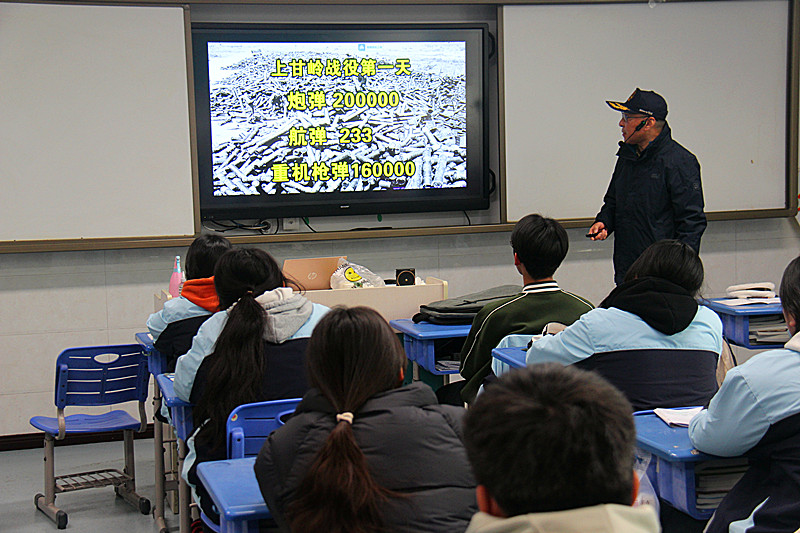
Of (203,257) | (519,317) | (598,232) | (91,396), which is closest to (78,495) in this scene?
(91,396)

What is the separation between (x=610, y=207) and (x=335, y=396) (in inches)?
126

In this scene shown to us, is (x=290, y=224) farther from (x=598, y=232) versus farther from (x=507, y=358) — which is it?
(x=507, y=358)

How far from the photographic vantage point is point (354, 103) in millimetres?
5113

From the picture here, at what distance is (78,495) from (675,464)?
10.0 ft

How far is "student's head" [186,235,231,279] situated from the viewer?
3279 mm

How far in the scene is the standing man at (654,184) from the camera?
4.16 metres

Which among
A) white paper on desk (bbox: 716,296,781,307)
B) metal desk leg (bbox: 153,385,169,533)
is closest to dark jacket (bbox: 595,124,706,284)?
white paper on desk (bbox: 716,296,781,307)

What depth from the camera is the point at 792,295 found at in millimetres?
1853

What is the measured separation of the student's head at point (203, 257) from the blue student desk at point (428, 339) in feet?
2.93

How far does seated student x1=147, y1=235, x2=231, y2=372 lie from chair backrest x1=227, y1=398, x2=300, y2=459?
2.88ft

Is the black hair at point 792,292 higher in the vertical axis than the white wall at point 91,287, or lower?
higher

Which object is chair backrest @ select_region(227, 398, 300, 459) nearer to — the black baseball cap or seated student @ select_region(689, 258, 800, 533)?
seated student @ select_region(689, 258, 800, 533)

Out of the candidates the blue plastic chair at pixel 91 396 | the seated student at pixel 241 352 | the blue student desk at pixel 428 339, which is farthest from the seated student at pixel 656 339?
the blue plastic chair at pixel 91 396

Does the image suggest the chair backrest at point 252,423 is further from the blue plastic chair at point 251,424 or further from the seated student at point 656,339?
the seated student at point 656,339
